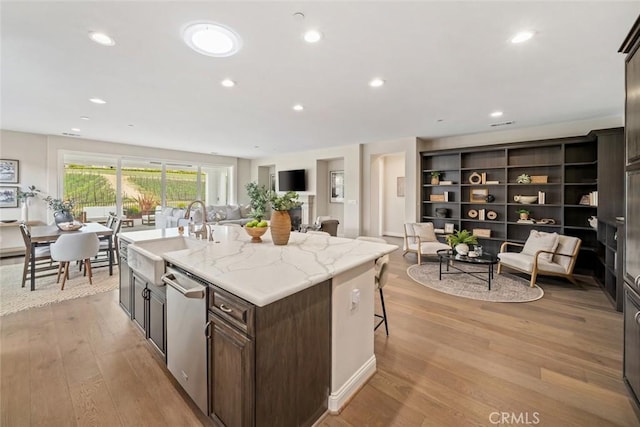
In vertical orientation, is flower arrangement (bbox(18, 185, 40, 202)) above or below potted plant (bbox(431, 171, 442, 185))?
below

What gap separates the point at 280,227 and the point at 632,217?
2.36 meters

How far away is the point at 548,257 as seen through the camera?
3.97 meters

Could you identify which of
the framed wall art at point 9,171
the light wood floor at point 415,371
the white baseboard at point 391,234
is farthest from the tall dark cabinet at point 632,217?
the framed wall art at point 9,171

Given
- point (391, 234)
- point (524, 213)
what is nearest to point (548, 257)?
point (524, 213)

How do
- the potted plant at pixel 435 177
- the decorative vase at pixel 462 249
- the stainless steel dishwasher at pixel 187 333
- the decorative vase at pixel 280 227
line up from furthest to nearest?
1. the potted plant at pixel 435 177
2. the decorative vase at pixel 462 249
3. the decorative vase at pixel 280 227
4. the stainless steel dishwasher at pixel 187 333

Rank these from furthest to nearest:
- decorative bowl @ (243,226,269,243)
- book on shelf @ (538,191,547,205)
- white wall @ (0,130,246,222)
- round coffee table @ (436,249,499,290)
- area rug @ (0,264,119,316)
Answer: white wall @ (0,130,246,222), book on shelf @ (538,191,547,205), round coffee table @ (436,249,499,290), area rug @ (0,264,119,316), decorative bowl @ (243,226,269,243)

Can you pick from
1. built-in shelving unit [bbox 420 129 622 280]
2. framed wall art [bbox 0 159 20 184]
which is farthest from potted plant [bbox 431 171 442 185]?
framed wall art [bbox 0 159 20 184]

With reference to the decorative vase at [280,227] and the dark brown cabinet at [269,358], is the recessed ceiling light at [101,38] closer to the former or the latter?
the decorative vase at [280,227]

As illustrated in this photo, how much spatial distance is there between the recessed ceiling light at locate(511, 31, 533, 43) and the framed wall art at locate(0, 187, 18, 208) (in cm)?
869

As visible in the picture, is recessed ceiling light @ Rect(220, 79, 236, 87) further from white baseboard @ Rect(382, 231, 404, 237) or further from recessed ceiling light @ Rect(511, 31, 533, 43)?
white baseboard @ Rect(382, 231, 404, 237)

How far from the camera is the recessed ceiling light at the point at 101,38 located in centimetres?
213

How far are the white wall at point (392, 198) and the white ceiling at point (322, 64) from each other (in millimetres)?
3317

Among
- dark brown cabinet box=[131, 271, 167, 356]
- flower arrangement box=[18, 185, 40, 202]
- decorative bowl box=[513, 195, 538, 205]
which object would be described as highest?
flower arrangement box=[18, 185, 40, 202]

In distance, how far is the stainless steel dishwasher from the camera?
151cm
